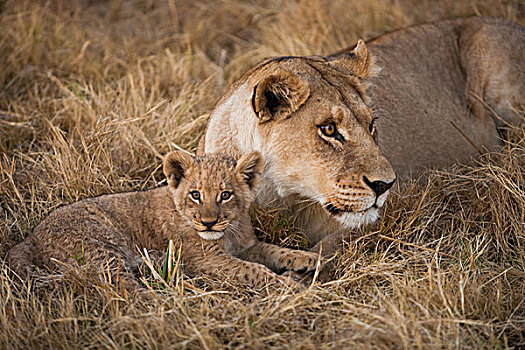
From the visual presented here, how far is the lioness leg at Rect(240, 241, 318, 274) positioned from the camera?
10.4 ft

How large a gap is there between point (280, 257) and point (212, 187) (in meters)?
0.53

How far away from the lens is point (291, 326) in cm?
264

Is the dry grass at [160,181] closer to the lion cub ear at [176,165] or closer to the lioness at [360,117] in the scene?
the lioness at [360,117]

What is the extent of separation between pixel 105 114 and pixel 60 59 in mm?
1373

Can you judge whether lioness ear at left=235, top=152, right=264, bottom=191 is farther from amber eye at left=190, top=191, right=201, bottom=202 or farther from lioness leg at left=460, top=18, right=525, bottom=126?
lioness leg at left=460, top=18, right=525, bottom=126

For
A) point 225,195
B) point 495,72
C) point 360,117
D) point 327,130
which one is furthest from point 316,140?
point 495,72

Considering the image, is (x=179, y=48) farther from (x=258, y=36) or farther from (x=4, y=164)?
(x=4, y=164)

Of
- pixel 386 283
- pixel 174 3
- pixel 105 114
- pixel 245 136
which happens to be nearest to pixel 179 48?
pixel 174 3

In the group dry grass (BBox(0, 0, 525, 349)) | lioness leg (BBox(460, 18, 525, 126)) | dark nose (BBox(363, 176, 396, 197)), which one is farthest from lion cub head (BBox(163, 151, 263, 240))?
lioness leg (BBox(460, 18, 525, 126))

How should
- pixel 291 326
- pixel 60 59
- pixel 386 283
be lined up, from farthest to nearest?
pixel 60 59 < pixel 386 283 < pixel 291 326

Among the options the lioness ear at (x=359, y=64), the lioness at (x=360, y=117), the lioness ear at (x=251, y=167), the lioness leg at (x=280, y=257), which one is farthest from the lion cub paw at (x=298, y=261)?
the lioness ear at (x=359, y=64)

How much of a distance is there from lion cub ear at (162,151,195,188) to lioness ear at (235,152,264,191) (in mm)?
261

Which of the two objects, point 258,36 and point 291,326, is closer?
point 291,326

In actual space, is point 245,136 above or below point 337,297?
above
